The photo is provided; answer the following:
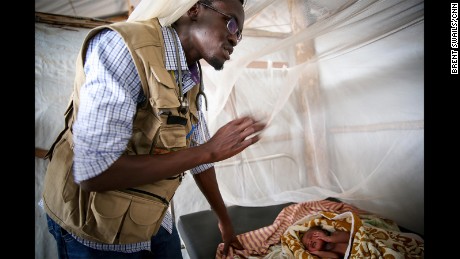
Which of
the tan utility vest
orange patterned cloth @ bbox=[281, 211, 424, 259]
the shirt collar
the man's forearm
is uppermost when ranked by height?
the shirt collar

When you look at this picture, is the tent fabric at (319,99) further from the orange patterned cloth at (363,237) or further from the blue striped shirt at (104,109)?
the blue striped shirt at (104,109)

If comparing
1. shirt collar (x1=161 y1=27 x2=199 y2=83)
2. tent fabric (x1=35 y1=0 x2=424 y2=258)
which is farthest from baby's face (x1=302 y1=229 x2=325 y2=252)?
shirt collar (x1=161 y1=27 x2=199 y2=83)

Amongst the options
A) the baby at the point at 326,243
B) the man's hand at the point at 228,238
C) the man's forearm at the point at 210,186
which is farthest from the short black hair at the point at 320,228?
the man's forearm at the point at 210,186

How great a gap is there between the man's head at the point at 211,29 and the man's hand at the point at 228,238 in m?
0.96

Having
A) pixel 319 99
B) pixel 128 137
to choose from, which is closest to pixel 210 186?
pixel 128 137

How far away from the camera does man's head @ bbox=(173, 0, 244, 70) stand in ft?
3.08

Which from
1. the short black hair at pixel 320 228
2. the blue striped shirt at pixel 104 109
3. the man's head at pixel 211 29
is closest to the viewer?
the blue striped shirt at pixel 104 109

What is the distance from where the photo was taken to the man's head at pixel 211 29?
938mm

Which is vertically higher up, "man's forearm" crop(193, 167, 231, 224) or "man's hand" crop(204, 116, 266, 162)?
"man's hand" crop(204, 116, 266, 162)

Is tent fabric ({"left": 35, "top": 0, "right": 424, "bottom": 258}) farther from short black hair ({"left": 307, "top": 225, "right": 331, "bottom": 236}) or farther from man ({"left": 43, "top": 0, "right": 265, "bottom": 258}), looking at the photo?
man ({"left": 43, "top": 0, "right": 265, "bottom": 258})

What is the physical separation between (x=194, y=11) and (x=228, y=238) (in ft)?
4.11

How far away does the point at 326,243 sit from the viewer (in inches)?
61.4
